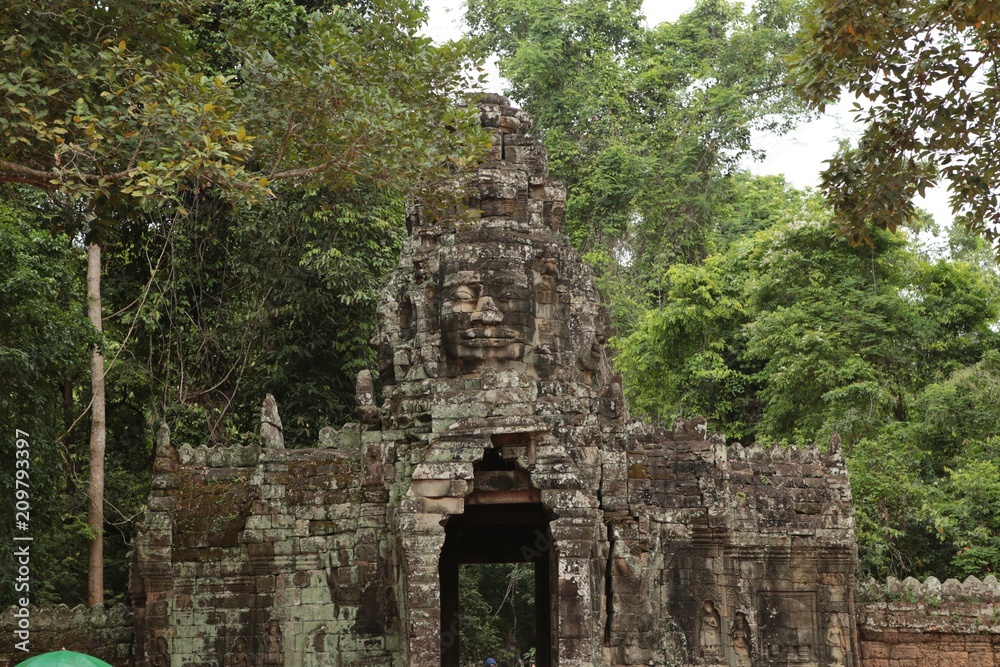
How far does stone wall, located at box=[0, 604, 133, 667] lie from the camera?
14234 mm

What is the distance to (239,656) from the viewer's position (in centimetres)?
1364

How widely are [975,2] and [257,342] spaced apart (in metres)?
14.4

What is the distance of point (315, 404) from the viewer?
21.2 metres

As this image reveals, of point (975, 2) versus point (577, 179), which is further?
point (577, 179)

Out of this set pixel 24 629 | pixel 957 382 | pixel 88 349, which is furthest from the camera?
pixel 957 382

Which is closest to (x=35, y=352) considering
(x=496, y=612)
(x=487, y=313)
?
(x=487, y=313)

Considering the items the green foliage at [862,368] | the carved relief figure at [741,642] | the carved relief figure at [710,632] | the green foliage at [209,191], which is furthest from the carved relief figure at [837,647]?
the green foliage at [209,191]

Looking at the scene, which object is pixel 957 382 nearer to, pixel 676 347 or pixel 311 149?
pixel 676 347

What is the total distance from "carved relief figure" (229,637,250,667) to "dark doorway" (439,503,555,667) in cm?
264

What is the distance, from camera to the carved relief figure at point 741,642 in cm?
1453

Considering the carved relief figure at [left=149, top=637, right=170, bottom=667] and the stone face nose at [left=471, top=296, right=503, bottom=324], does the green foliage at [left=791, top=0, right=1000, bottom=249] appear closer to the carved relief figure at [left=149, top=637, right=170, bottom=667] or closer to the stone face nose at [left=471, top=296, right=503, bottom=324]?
the stone face nose at [left=471, top=296, right=503, bottom=324]

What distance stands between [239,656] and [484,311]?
14.7 ft

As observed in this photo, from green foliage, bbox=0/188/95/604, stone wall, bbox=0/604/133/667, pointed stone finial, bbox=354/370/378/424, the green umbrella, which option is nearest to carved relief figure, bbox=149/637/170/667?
stone wall, bbox=0/604/133/667

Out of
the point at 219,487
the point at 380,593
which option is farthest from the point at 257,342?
the point at 380,593
